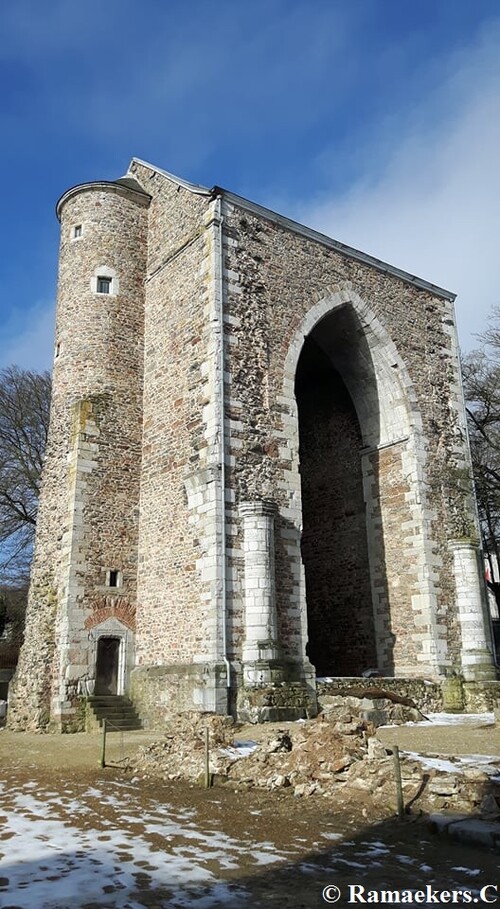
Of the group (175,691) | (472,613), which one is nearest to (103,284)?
(175,691)

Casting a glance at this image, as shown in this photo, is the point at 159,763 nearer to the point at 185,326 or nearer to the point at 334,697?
the point at 334,697

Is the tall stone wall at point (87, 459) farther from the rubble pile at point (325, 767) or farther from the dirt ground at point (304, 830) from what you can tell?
the rubble pile at point (325, 767)

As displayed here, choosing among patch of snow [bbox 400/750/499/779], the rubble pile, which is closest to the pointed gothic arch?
the rubble pile

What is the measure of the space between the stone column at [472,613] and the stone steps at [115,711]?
7.05 m

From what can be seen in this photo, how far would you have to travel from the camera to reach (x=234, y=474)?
523 inches

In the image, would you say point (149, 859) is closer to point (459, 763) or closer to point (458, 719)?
point (459, 763)

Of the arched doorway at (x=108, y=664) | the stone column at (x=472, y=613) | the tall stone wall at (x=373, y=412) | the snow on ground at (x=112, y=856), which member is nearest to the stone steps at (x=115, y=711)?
the arched doorway at (x=108, y=664)

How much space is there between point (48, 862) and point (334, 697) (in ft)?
28.9

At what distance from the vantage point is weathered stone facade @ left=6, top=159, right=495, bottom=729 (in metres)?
13.0

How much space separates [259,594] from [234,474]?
2302 millimetres

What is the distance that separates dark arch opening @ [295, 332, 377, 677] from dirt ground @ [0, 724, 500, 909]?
299 inches

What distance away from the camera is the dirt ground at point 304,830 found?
426 centimetres

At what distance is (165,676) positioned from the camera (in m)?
13.1

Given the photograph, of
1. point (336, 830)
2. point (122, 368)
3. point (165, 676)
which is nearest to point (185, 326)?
point (122, 368)
